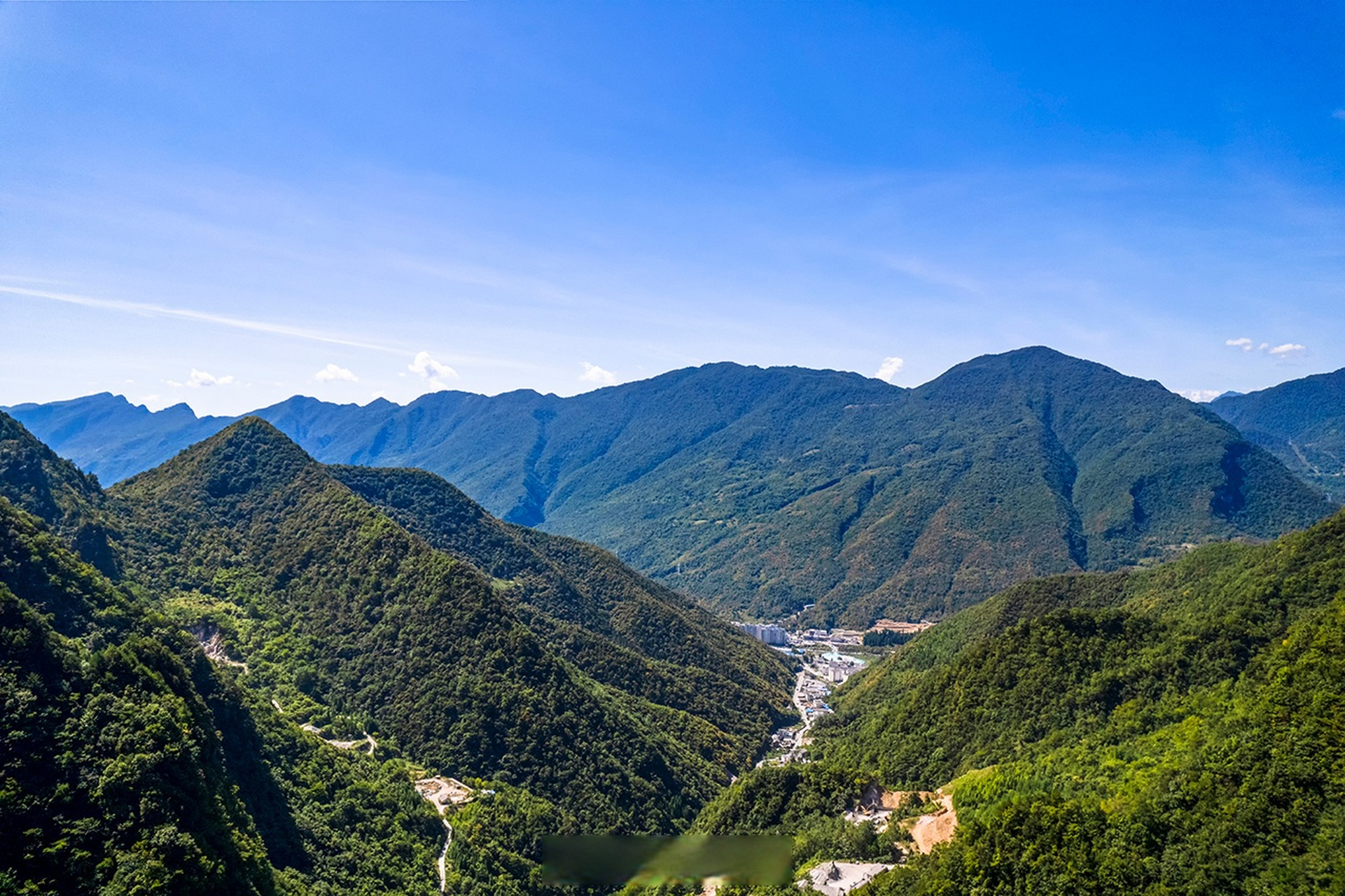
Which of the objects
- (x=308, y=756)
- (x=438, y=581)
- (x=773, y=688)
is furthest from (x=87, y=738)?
(x=773, y=688)

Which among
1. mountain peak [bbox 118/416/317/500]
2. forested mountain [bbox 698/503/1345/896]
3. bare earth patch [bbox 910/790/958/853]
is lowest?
bare earth patch [bbox 910/790/958/853]

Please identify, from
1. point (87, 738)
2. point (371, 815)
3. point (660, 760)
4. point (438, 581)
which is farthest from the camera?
point (438, 581)

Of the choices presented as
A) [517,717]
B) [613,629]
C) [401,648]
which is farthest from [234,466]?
[517,717]

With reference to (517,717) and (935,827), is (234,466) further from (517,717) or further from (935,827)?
(935,827)

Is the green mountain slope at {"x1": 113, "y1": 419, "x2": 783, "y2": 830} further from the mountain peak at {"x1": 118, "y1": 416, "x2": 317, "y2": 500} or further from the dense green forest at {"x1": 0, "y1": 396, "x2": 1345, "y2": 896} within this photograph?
the mountain peak at {"x1": 118, "y1": 416, "x2": 317, "y2": 500}

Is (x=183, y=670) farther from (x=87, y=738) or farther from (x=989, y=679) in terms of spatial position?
(x=989, y=679)

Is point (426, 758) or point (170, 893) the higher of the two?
point (170, 893)

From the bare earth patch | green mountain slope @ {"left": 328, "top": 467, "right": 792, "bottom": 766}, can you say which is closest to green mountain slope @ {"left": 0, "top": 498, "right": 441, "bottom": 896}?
the bare earth patch
